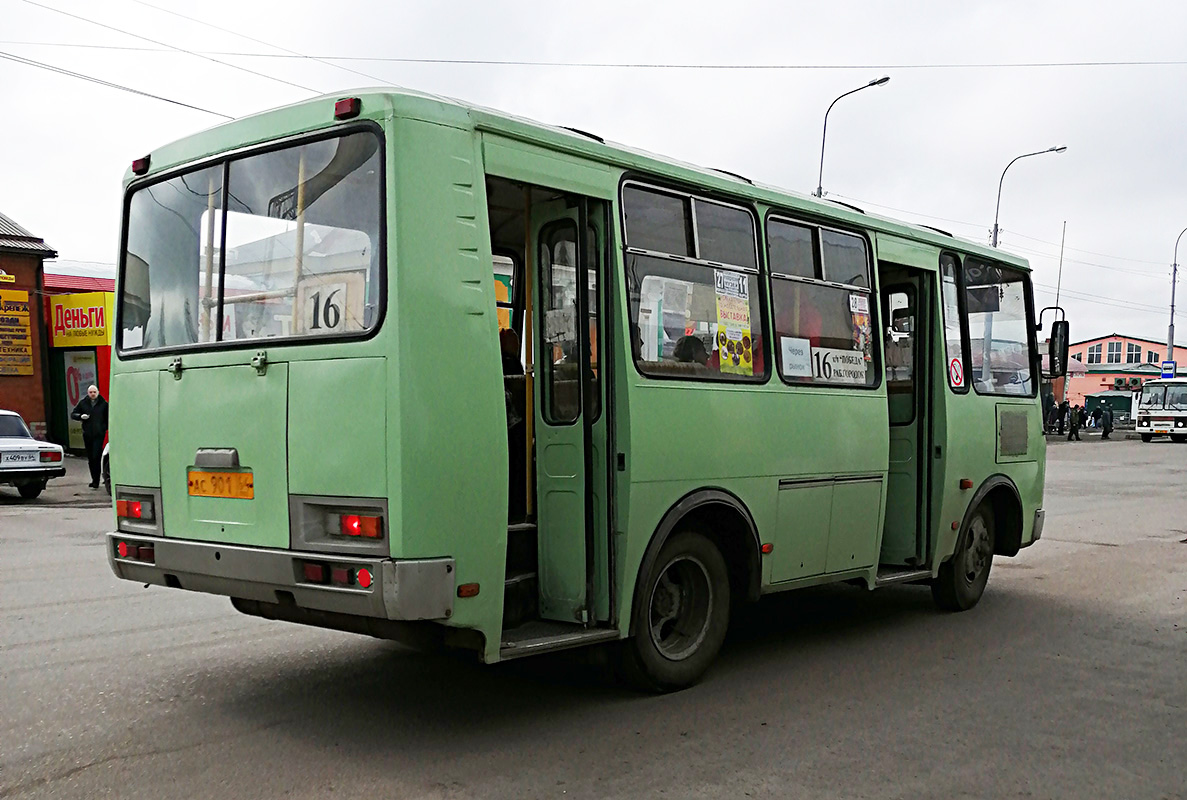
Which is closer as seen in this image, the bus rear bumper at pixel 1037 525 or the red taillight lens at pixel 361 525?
the red taillight lens at pixel 361 525

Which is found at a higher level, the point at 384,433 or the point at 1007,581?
the point at 384,433

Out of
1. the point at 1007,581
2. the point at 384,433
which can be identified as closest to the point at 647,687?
the point at 384,433

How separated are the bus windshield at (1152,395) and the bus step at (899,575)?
44.8 m

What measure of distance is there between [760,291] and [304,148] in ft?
9.57

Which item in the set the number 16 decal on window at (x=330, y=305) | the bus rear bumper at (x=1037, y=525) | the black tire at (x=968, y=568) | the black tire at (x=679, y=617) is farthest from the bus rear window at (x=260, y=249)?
the bus rear bumper at (x=1037, y=525)

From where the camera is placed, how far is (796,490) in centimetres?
727

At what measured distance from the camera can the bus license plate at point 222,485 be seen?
5.49 meters

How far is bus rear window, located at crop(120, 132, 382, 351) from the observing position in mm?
5223

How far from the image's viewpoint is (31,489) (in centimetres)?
1869

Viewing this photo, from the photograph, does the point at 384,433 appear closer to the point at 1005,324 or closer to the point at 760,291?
the point at 760,291

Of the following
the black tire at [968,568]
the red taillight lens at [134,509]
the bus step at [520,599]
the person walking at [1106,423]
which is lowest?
the person walking at [1106,423]

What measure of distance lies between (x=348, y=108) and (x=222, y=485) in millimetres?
1868

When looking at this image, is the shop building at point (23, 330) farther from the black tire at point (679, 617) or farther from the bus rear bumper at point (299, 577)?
the black tire at point (679, 617)

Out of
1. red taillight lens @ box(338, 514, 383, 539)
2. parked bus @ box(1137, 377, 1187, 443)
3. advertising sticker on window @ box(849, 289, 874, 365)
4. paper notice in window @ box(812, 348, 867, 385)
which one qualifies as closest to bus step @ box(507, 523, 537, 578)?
red taillight lens @ box(338, 514, 383, 539)
